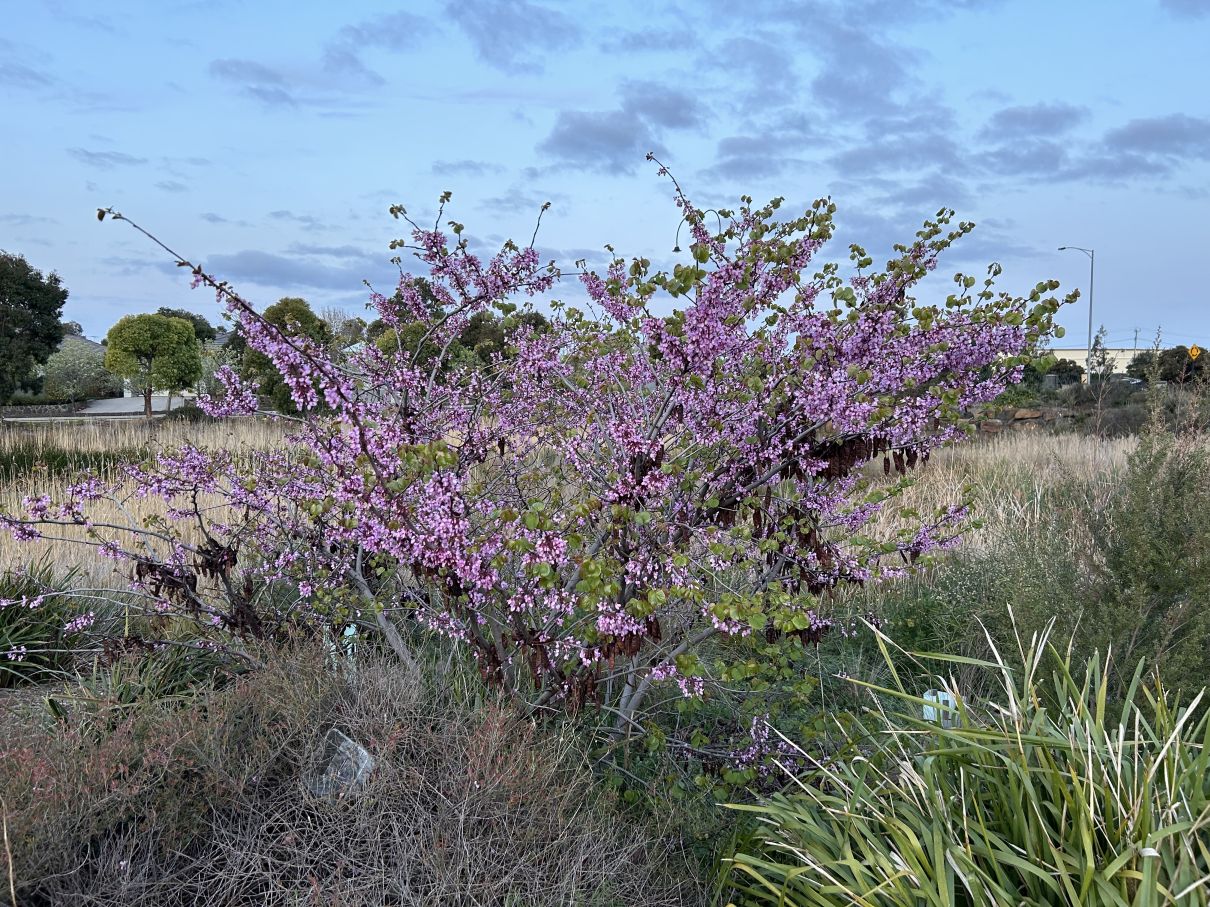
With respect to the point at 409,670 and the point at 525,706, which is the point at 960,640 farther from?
the point at 409,670

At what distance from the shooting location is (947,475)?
11.9 meters

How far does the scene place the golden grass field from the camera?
Result: 7.83 metres

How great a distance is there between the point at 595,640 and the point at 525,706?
533 mm

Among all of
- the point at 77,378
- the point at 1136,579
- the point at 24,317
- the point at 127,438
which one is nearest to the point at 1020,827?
the point at 1136,579

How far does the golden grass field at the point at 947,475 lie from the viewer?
25.7 feet

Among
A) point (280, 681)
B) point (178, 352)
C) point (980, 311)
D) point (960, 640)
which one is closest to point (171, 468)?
point (280, 681)

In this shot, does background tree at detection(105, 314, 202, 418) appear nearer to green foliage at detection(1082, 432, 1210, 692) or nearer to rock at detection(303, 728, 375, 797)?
rock at detection(303, 728, 375, 797)

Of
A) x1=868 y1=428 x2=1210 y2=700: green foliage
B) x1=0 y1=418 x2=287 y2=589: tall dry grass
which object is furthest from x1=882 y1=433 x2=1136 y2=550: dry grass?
x1=0 y1=418 x2=287 y2=589: tall dry grass

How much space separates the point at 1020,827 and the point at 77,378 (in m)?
54.5

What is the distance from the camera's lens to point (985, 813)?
2.61m

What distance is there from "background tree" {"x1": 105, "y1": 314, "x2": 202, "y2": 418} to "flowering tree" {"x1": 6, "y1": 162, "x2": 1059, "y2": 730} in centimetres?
3007

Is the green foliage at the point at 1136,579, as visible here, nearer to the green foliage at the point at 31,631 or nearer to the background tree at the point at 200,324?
the green foliage at the point at 31,631

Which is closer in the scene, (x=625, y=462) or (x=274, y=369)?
(x=625, y=462)

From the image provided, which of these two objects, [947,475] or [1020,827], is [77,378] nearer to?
[947,475]
